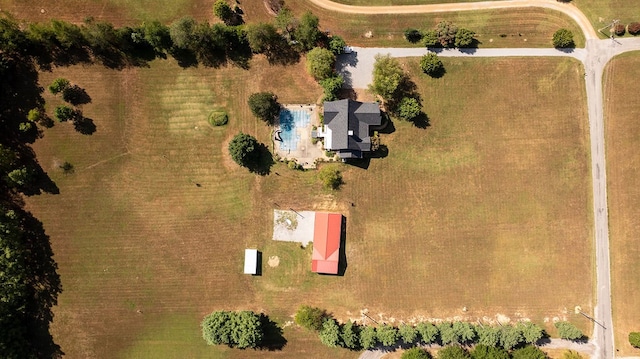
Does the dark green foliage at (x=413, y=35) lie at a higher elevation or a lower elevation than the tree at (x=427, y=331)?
higher

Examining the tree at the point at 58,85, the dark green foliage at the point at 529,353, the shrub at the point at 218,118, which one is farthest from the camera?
the shrub at the point at 218,118

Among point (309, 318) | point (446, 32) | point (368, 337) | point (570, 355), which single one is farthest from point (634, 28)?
point (309, 318)

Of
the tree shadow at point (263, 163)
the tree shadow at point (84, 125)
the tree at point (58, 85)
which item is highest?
the tree at point (58, 85)

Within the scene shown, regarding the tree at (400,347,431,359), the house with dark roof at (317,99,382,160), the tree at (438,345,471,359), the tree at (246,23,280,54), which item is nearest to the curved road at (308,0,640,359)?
the house with dark roof at (317,99,382,160)

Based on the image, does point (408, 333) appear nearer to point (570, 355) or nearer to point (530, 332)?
point (530, 332)

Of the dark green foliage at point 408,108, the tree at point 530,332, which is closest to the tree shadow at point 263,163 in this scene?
the dark green foliage at point 408,108

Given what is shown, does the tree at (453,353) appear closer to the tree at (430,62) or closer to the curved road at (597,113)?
the curved road at (597,113)
